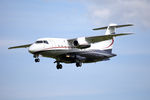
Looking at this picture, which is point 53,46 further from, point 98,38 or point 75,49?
point 98,38

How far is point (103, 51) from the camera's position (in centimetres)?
4347

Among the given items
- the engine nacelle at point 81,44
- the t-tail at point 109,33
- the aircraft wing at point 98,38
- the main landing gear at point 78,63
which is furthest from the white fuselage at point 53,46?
the t-tail at point 109,33

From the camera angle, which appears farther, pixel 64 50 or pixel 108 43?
pixel 108 43

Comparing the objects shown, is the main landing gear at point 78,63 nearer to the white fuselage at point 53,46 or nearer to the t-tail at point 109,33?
the white fuselage at point 53,46

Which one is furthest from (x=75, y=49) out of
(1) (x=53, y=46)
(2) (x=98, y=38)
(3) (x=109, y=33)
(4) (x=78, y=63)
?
(3) (x=109, y=33)

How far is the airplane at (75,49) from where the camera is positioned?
38.2m

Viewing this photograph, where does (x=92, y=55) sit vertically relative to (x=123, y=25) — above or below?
below

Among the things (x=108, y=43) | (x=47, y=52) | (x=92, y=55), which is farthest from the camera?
(x=108, y=43)

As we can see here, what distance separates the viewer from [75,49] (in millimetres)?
40531

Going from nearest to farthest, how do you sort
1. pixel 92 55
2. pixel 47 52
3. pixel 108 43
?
1. pixel 47 52
2. pixel 92 55
3. pixel 108 43

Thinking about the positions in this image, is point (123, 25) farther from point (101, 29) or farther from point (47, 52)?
point (47, 52)

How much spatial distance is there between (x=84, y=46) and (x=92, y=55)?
6.91 ft

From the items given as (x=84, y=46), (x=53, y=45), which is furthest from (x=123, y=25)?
(x=53, y=45)

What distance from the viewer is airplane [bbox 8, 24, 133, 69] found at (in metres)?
38.2
